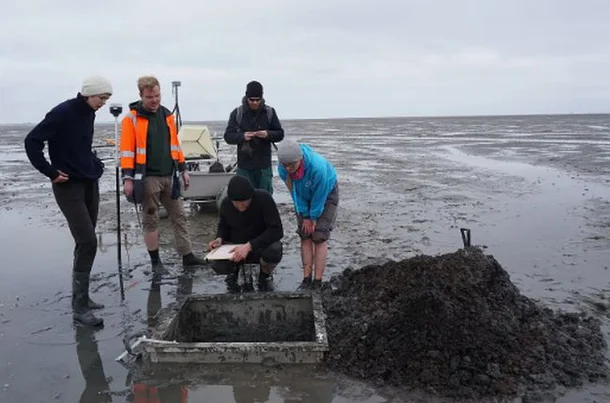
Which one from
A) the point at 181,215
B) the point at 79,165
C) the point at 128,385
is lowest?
the point at 128,385

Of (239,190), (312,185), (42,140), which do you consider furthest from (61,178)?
(312,185)

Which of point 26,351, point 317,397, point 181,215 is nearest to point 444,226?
point 181,215

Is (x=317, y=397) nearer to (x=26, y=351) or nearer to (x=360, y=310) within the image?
(x=360, y=310)

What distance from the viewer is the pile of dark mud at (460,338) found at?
3643 mm

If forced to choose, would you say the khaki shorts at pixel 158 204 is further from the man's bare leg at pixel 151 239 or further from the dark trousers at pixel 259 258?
the dark trousers at pixel 259 258

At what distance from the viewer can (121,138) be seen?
18.2 ft

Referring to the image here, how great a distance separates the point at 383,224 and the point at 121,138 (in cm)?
480

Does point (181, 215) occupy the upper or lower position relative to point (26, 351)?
upper

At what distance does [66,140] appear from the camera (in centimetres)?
457

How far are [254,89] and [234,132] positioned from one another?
23.0 inches

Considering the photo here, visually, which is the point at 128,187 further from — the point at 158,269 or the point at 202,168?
the point at 202,168

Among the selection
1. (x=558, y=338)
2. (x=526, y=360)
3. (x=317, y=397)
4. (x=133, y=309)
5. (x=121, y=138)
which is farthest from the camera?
(x=121, y=138)

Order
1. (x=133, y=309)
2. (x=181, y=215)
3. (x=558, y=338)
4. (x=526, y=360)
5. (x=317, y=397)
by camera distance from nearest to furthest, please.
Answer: (x=317, y=397) → (x=526, y=360) → (x=558, y=338) → (x=133, y=309) → (x=181, y=215)

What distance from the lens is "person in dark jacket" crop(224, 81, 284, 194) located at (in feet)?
20.1
